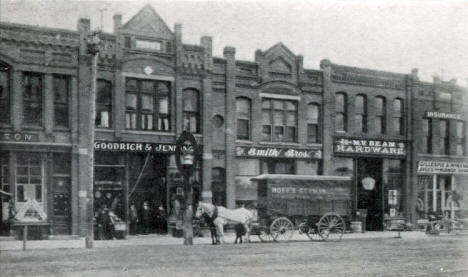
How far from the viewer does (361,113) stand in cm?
3694

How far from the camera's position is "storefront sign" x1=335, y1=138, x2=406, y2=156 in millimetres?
35875

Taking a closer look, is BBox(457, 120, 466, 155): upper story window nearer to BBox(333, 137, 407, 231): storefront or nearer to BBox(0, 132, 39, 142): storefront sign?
BBox(333, 137, 407, 231): storefront

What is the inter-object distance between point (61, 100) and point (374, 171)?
1756 cm

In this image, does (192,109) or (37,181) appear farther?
(192,109)

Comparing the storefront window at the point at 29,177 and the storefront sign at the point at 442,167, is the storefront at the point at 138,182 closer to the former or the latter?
the storefront window at the point at 29,177

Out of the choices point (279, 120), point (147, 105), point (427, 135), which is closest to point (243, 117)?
point (279, 120)

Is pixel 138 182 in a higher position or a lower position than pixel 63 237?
higher

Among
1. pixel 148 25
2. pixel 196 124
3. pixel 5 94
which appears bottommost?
pixel 196 124

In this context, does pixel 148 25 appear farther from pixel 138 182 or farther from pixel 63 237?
pixel 63 237

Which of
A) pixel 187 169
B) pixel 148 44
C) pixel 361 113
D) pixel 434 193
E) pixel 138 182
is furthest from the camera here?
pixel 434 193

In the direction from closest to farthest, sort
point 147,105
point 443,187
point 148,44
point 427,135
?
point 148,44 < point 147,105 < point 427,135 < point 443,187

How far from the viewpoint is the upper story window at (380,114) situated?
37562 millimetres

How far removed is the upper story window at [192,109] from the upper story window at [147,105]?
88 cm

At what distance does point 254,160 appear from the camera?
109ft
